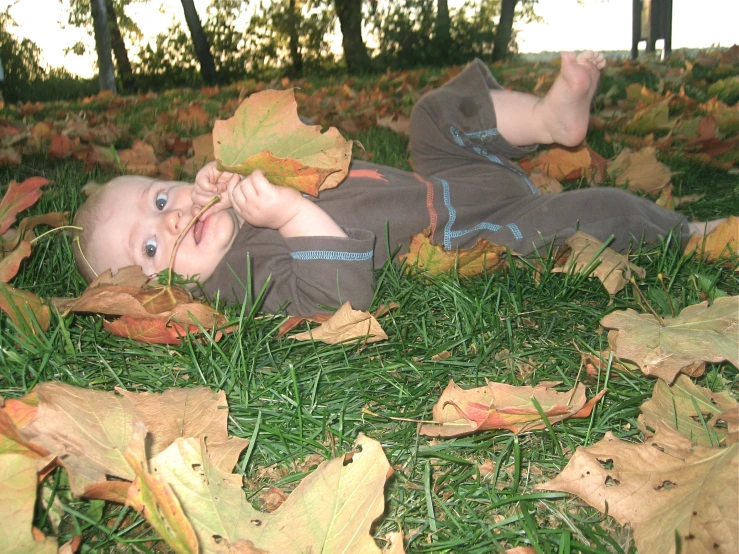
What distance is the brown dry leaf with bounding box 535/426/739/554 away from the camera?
797 millimetres

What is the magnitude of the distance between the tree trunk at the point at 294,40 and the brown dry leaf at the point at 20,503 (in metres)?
4.21

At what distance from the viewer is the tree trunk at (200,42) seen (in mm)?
4242

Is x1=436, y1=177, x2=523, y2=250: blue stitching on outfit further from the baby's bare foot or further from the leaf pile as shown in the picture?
the leaf pile

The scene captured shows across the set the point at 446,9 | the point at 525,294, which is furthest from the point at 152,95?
the point at 525,294

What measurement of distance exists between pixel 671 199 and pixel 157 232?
1.94 m

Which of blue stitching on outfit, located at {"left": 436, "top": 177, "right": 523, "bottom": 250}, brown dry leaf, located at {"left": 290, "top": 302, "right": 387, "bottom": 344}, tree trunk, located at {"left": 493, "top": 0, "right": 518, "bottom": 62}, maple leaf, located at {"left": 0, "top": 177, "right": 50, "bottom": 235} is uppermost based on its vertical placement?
tree trunk, located at {"left": 493, "top": 0, "right": 518, "bottom": 62}

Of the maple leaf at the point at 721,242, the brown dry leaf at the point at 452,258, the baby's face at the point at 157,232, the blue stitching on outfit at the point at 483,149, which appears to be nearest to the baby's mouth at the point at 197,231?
the baby's face at the point at 157,232

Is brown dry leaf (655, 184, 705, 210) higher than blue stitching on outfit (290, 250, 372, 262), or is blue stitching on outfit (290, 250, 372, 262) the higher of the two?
blue stitching on outfit (290, 250, 372, 262)

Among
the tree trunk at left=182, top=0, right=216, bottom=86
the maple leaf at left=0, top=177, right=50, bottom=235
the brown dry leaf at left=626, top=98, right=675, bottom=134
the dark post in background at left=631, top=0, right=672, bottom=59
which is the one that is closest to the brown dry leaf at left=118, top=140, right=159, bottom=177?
the maple leaf at left=0, top=177, right=50, bottom=235

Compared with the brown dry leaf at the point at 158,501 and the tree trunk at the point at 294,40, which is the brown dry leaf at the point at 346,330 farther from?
the tree trunk at the point at 294,40

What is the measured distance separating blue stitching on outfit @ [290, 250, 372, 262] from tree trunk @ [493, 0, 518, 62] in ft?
9.04

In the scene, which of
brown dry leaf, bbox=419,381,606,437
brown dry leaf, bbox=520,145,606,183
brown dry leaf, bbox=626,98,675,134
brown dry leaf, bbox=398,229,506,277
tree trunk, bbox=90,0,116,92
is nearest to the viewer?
brown dry leaf, bbox=419,381,606,437

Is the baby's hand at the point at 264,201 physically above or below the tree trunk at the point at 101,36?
below

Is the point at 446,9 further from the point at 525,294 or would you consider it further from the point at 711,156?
the point at 525,294
